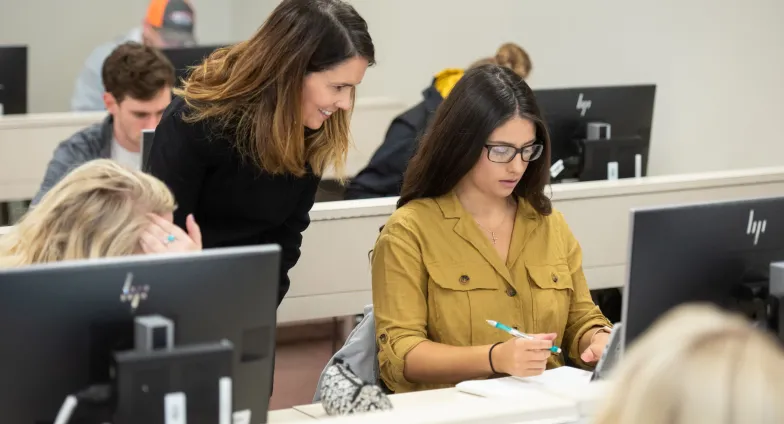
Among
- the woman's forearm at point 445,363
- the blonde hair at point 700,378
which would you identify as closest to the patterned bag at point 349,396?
the woman's forearm at point 445,363

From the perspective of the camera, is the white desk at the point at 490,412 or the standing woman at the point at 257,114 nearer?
the white desk at the point at 490,412

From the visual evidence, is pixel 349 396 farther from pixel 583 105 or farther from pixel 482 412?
pixel 583 105

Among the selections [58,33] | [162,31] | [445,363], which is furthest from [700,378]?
[58,33]

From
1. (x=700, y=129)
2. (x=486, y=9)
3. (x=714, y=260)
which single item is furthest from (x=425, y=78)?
(x=714, y=260)

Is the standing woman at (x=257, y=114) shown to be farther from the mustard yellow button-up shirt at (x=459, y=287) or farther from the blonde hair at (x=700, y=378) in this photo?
the blonde hair at (x=700, y=378)

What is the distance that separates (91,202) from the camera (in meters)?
1.70

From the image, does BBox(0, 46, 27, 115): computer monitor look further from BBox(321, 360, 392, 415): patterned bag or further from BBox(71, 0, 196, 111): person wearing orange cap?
BBox(321, 360, 392, 415): patterned bag

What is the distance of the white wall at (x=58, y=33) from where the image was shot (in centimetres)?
721

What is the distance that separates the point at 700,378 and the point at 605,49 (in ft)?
14.8

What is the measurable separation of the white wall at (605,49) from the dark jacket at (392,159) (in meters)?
1.39

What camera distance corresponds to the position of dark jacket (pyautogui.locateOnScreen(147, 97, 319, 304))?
232 centimetres

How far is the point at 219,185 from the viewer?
2379 millimetres

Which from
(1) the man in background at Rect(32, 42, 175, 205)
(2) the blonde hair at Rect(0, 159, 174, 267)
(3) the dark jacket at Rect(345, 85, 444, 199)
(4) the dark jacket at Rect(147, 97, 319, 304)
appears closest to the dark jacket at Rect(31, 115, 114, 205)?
(1) the man in background at Rect(32, 42, 175, 205)

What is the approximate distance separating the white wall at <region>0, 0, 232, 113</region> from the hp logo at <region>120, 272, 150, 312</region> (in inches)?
241
